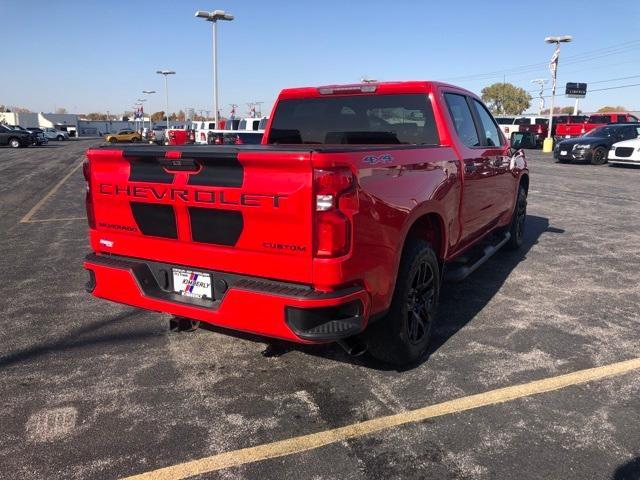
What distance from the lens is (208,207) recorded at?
311 centimetres

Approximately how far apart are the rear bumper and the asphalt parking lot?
0.55 m

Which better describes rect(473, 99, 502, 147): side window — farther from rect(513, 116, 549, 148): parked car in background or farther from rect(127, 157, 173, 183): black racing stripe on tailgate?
rect(513, 116, 549, 148): parked car in background

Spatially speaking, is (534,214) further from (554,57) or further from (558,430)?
(554,57)

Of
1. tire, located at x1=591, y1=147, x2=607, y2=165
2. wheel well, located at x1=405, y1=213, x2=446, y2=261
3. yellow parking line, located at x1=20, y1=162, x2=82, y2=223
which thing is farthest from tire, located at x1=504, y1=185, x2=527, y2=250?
tire, located at x1=591, y1=147, x2=607, y2=165

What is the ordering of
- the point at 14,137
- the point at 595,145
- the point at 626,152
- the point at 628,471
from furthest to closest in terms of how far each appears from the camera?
1. the point at 14,137
2. the point at 595,145
3. the point at 626,152
4. the point at 628,471

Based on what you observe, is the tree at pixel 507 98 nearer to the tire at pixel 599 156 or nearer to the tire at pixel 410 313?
the tire at pixel 599 156

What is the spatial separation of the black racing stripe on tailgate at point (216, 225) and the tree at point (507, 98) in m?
109

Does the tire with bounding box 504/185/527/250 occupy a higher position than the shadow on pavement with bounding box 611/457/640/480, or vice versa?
the tire with bounding box 504/185/527/250

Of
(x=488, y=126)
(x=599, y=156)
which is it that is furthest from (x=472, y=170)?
(x=599, y=156)

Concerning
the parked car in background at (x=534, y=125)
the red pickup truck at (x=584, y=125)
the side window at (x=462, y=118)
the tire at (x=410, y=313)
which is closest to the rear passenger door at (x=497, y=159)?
the side window at (x=462, y=118)

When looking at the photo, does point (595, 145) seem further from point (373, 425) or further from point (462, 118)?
point (373, 425)

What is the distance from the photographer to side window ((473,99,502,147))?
5445 millimetres

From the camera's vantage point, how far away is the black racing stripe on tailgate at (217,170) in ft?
9.67

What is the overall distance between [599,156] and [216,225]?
2212 centimetres
